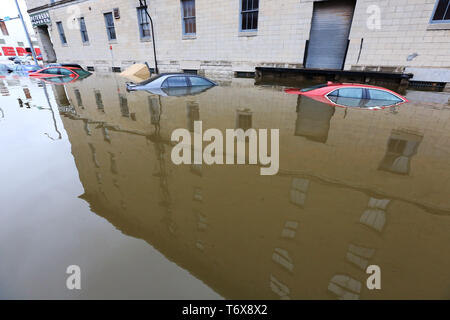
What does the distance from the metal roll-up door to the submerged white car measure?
302 inches

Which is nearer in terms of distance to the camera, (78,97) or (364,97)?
(364,97)

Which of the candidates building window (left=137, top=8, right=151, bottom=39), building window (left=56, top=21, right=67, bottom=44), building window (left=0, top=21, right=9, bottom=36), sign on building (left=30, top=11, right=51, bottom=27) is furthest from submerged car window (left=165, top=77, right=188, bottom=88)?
building window (left=0, top=21, right=9, bottom=36)

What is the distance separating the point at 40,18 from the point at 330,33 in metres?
34.7

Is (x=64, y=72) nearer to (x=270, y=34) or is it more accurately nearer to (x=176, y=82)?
(x=176, y=82)

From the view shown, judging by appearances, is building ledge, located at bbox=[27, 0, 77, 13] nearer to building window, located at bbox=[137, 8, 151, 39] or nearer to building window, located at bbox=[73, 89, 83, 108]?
building window, located at bbox=[137, 8, 151, 39]

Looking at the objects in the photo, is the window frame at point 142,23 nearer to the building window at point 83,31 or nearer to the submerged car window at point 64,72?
the submerged car window at point 64,72

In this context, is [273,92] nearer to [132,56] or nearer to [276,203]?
[276,203]

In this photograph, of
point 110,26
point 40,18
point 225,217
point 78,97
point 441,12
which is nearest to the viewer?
point 225,217

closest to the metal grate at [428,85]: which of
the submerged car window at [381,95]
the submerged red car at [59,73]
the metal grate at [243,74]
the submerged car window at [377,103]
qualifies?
the submerged car window at [381,95]

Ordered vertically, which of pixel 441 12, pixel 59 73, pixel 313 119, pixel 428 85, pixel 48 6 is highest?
pixel 48 6

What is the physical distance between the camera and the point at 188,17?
16203 millimetres

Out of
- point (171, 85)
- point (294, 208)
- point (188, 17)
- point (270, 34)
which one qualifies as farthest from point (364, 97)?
point (188, 17)
